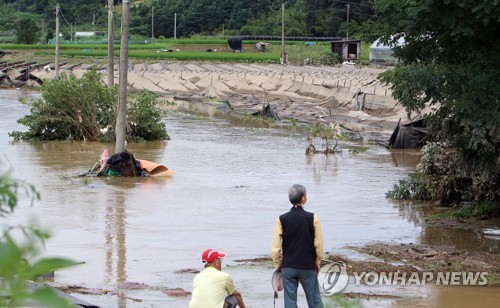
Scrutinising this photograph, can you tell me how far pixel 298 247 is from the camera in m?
7.79

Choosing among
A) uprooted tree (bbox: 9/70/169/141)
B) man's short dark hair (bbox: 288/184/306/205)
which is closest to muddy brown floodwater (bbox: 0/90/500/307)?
uprooted tree (bbox: 9/70/169/141)

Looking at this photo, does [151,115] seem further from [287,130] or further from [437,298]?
[437,298]

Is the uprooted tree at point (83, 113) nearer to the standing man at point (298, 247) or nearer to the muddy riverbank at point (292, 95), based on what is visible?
the muddy riverbank at point (292, 95)

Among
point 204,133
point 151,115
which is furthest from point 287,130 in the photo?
point 151,115

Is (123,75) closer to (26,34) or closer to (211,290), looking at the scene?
(211,290)

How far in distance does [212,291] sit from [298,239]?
0.94 metres

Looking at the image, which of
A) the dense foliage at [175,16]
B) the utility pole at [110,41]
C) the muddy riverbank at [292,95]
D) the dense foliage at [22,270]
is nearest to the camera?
the dense foliage at [22,270]

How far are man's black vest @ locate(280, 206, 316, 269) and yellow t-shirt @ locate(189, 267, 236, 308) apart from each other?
2.30ft

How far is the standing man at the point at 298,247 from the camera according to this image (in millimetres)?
7781

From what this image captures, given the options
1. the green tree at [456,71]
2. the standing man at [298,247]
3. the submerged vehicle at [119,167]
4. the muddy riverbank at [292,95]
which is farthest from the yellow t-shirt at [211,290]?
the muddy riverbank at [292,95]

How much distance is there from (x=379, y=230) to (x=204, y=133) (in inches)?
793

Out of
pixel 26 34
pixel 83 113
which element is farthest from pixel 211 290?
pixel 26 34

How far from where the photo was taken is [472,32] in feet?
43.9

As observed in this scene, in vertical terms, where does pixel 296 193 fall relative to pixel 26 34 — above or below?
below
